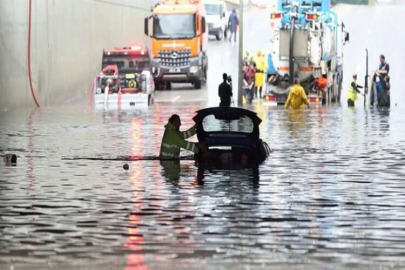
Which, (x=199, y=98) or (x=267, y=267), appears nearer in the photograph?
(x=267, y=267)

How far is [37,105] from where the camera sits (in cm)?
4909

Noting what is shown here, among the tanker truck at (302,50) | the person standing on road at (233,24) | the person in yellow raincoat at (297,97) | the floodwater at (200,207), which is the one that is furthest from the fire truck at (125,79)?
the person standing on road at (233,24)

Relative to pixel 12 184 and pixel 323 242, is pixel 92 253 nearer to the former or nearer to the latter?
pixel 323 242

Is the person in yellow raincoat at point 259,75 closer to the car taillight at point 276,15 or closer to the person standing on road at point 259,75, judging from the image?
the person standing on road at point 259,75

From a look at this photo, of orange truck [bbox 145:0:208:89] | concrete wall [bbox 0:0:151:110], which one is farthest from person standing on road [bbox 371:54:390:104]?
orange truck [bbox 145:0:208:89]

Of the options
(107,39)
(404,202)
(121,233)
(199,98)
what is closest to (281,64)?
(199,98)

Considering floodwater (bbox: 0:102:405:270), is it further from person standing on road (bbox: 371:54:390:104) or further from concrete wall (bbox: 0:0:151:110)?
person standing on road (bbox: 371:54:390:104)

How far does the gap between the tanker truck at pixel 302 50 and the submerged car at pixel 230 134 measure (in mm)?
24548

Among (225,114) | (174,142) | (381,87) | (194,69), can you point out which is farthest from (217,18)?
(174,142)

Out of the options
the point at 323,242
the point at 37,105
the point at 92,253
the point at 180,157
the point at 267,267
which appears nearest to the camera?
the point at 267,267

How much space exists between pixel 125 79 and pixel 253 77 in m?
6.19

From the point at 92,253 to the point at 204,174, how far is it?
9.23 m

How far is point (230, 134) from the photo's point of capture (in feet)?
78.1

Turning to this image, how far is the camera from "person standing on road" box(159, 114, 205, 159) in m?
23.0
